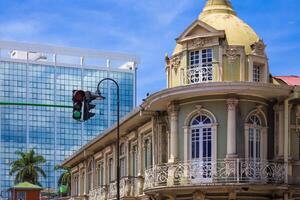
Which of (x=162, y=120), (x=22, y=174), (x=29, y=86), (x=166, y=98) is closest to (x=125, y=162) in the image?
(x=162, y=120)

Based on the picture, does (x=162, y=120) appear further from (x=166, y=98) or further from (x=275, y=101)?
(x=275, y=101)

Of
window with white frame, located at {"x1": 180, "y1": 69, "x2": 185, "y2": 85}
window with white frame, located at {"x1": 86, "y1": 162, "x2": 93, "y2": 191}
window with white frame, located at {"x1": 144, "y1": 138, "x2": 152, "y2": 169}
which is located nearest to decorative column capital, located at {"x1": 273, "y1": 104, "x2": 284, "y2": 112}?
window with white frame, located at {"x1": 180, "y1": 69, "x2": 185, "y2": 85}

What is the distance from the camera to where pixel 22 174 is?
10475 cm

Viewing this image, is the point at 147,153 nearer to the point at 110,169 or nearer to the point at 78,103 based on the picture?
the point at 110,169

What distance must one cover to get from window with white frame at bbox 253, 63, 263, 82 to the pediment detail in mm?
2096

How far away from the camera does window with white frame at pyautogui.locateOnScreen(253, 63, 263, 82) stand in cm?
3531

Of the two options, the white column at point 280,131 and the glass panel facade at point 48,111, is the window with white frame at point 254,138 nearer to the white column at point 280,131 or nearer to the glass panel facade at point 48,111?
the white column at point 280,131

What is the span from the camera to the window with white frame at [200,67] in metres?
35.0

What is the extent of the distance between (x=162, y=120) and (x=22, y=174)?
228 ft

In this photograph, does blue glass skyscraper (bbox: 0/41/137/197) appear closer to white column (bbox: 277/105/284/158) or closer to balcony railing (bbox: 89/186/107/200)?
balcony railing (bbox: 89/186/107/200)

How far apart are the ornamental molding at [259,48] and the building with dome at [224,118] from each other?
3 centimetres

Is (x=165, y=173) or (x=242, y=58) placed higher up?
(x=242, y=58)

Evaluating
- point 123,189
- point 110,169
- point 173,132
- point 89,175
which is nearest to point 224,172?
point 173,132

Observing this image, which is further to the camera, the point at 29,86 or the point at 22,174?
the point at 29,86
